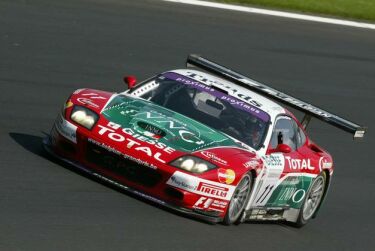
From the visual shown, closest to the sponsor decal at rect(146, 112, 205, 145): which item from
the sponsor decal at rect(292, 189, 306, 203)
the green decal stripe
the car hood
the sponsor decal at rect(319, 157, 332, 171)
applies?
the car hood

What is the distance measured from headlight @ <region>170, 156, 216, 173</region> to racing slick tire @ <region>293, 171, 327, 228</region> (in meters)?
2.09

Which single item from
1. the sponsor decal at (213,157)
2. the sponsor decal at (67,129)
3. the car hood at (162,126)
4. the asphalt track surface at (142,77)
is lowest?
the asphalt track surface at (142,77)

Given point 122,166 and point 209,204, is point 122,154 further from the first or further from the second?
point 209,204

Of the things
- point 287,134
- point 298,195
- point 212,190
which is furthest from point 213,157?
point 298,195

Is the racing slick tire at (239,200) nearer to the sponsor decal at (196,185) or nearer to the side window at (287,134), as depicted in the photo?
the sponsor decal at (196,185)

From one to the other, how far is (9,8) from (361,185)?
272 inches

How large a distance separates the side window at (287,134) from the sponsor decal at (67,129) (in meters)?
1.94

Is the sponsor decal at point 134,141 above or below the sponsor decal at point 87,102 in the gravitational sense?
below

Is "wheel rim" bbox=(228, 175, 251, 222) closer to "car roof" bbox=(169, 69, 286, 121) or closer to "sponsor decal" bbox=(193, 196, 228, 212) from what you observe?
"sponsor decal" bbox=(193, 196, 228, 212)

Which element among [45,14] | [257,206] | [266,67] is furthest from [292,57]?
[257,206]

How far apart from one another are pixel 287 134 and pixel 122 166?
7.11 feet

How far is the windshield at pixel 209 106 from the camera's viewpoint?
9859 millimetres

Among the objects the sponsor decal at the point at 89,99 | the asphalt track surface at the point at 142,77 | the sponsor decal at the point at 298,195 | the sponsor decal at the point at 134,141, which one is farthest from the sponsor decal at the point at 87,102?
the sponsor decal at the point at 298,195

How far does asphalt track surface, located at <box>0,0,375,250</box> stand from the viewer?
823cm
